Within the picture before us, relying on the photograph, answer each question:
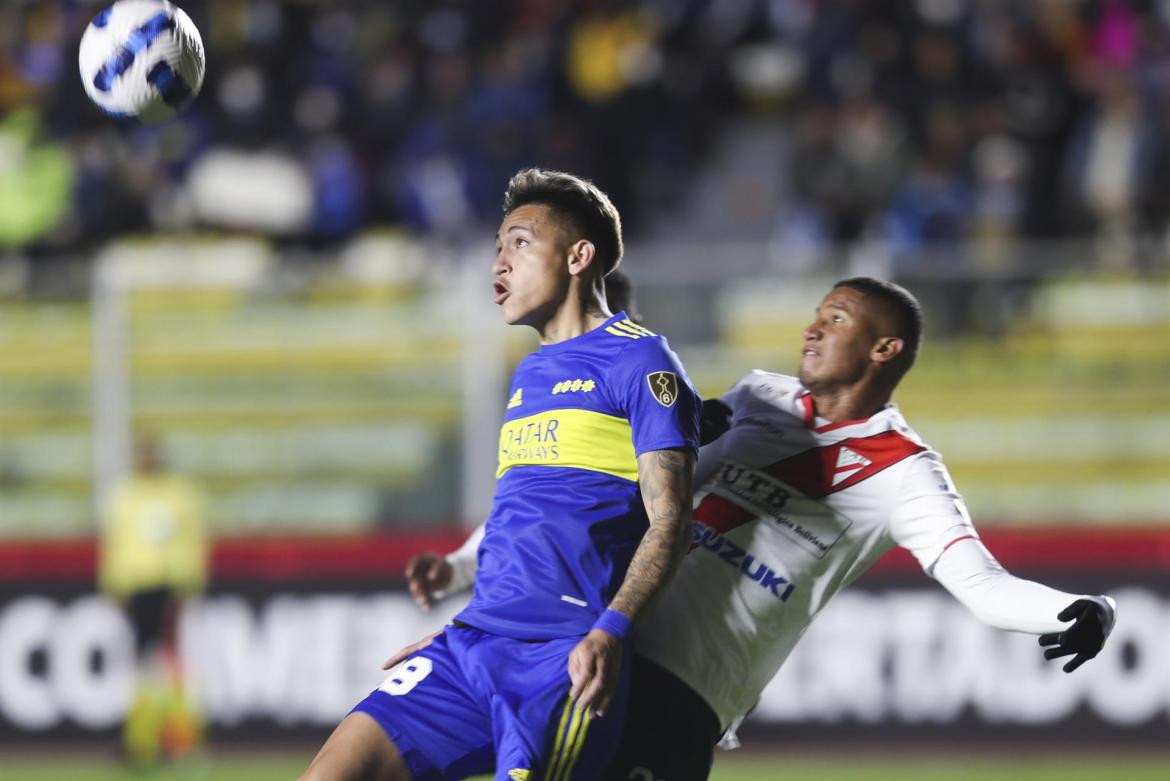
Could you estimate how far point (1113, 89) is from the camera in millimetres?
12125

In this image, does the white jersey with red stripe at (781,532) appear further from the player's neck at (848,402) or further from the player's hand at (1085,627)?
the player's hand at (1085,627)

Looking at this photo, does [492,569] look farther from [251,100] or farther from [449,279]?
[251,100]

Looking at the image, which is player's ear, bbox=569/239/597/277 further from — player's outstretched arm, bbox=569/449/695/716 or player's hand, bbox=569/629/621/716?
player's hand, bbox=569/629/621/716

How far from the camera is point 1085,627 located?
13.0 ft

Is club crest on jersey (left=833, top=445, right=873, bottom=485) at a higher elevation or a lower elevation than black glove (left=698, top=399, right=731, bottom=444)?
lower

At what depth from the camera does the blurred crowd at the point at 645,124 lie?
12086 mm

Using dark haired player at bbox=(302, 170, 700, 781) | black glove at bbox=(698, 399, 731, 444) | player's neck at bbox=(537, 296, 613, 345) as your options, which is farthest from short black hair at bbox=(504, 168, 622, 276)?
black glove at bbox=(698, 399, 731, 444)

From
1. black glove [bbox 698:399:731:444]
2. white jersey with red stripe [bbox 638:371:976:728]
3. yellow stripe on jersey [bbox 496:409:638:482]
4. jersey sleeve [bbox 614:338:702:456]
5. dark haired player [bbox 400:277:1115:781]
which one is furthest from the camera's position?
black glove [bbox 698:399:731:444]

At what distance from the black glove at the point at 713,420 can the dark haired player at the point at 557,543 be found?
543mm

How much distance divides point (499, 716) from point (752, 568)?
854 mm

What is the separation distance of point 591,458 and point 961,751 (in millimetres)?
6867

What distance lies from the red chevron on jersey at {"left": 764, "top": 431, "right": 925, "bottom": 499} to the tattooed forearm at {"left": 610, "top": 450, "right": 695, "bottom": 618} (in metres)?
0.63

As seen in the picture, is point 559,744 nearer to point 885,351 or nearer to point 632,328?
point 632,328

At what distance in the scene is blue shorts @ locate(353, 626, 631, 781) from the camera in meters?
4.09
